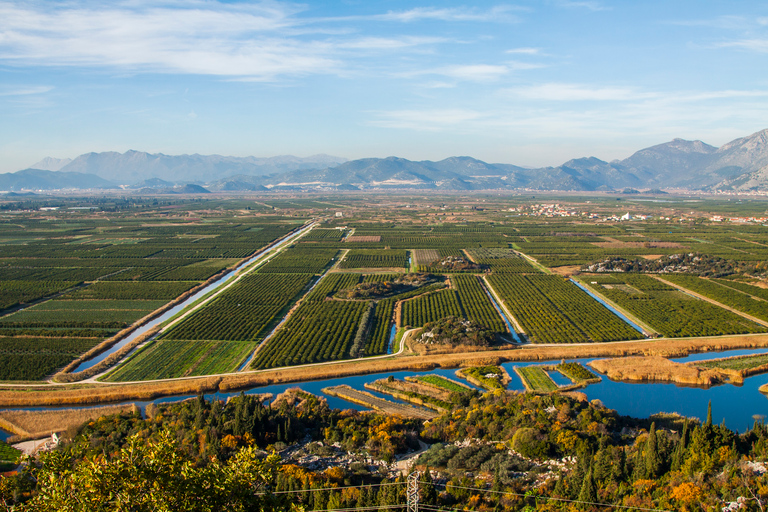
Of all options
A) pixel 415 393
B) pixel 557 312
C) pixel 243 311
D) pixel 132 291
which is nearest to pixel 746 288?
pixel 557 312

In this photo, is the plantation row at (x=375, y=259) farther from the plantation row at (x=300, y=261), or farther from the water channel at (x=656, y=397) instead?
the water channel at (x=656, y=397)

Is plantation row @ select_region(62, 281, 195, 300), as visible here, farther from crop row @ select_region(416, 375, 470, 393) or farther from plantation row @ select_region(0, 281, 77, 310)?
crop row @ select_region(416, 375, 470, 393)

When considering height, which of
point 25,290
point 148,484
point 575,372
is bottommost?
point 575,372

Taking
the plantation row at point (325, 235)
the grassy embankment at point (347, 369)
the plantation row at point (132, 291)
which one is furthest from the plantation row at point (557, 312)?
the plantation row at point (325, 235)

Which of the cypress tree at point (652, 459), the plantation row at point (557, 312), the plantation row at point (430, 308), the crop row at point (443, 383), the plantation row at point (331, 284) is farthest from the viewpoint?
the plantation row at point (331, 284)

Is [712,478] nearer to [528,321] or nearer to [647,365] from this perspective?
[647,365]

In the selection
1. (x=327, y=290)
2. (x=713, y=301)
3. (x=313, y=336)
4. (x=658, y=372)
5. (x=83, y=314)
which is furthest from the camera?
(x=327, y=290)

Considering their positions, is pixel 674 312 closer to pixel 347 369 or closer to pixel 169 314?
pixel 347 369
